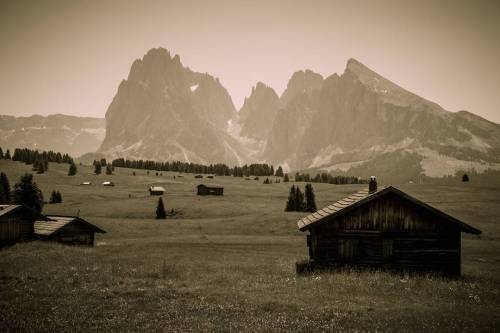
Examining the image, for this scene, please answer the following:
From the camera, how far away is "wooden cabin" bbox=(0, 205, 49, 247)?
4003 centimetres

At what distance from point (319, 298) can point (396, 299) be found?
3.49 metres

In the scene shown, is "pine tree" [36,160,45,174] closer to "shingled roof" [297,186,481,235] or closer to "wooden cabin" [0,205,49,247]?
"wooden cabin" [0,205,49,247]

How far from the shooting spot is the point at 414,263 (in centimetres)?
2473

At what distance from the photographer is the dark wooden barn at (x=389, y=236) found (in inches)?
971

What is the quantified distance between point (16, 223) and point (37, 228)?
2.86 meters

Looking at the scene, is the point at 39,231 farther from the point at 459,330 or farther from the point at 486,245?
the point at 486,245

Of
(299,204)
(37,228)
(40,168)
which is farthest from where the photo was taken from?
(40,168)

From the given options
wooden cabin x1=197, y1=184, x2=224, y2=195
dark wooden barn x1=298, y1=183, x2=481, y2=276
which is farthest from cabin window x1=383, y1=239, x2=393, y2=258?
wooden cabin x1=197, y1=184, x2=224, y2=195

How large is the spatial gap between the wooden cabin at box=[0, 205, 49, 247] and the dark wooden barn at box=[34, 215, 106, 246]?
3.47ft

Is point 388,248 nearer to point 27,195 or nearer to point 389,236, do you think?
point 389,236

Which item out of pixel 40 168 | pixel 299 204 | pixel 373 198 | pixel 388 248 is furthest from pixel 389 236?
pixel 40 168

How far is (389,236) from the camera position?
24.9m

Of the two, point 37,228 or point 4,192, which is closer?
point 37,228

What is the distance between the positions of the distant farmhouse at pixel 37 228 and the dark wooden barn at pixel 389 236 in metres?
31.5
